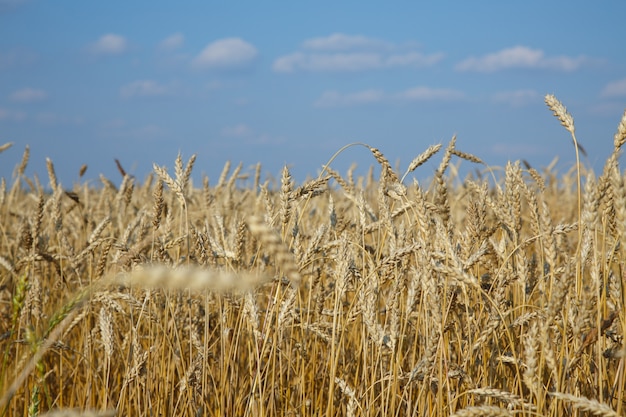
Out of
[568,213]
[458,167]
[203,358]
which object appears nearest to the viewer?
[203,358]

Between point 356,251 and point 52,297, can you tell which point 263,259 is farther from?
point 52,297

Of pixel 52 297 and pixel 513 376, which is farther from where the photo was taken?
pixel 52 297

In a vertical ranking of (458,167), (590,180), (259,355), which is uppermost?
(458,167)

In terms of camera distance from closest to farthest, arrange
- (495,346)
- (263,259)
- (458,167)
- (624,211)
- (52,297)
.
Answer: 1. (624,211)
2. (495,346)
3. (263,259)
4. (52,297)
5. (458,167)

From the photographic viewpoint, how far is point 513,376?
7.90ft

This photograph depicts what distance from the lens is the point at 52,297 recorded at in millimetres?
3662

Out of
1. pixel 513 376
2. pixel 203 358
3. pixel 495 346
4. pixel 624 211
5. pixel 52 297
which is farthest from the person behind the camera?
pixel 52 297

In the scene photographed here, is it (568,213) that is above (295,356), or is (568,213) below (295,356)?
above

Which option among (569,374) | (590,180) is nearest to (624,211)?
(590,180)

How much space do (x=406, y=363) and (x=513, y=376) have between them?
1.78 ft

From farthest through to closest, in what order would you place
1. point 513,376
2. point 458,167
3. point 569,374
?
point 458,167 → point 513,376 → point 569,374

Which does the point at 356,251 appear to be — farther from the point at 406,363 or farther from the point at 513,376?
the point at 513,376

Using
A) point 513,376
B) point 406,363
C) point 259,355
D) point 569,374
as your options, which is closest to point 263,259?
point 406,363

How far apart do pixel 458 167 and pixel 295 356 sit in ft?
18.3
